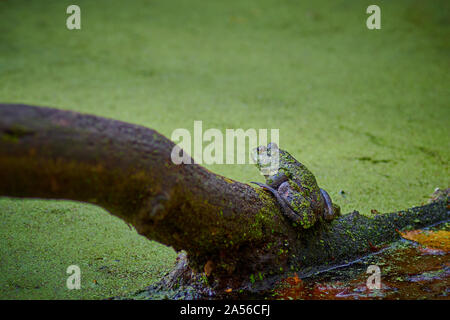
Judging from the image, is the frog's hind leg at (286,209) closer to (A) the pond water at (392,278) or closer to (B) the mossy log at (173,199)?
(B) the mossy log at (173,199)

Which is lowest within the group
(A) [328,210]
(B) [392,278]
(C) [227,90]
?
(B) [392,278]

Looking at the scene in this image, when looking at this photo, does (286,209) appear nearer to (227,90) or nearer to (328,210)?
(328,210)

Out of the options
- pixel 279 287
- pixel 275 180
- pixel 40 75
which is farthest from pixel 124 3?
pixel 279 287

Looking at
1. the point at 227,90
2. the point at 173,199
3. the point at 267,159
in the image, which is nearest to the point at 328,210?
the point at 267,159

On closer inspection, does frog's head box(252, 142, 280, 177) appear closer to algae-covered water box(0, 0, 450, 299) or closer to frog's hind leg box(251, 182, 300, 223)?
frog's hind leg box(251, 182, 300, 223)

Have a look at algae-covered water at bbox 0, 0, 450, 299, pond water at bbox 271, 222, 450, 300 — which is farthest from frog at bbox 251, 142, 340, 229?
algae-covered water at bbox 0, 0, 450, 299

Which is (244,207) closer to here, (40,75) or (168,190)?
(168,190)
